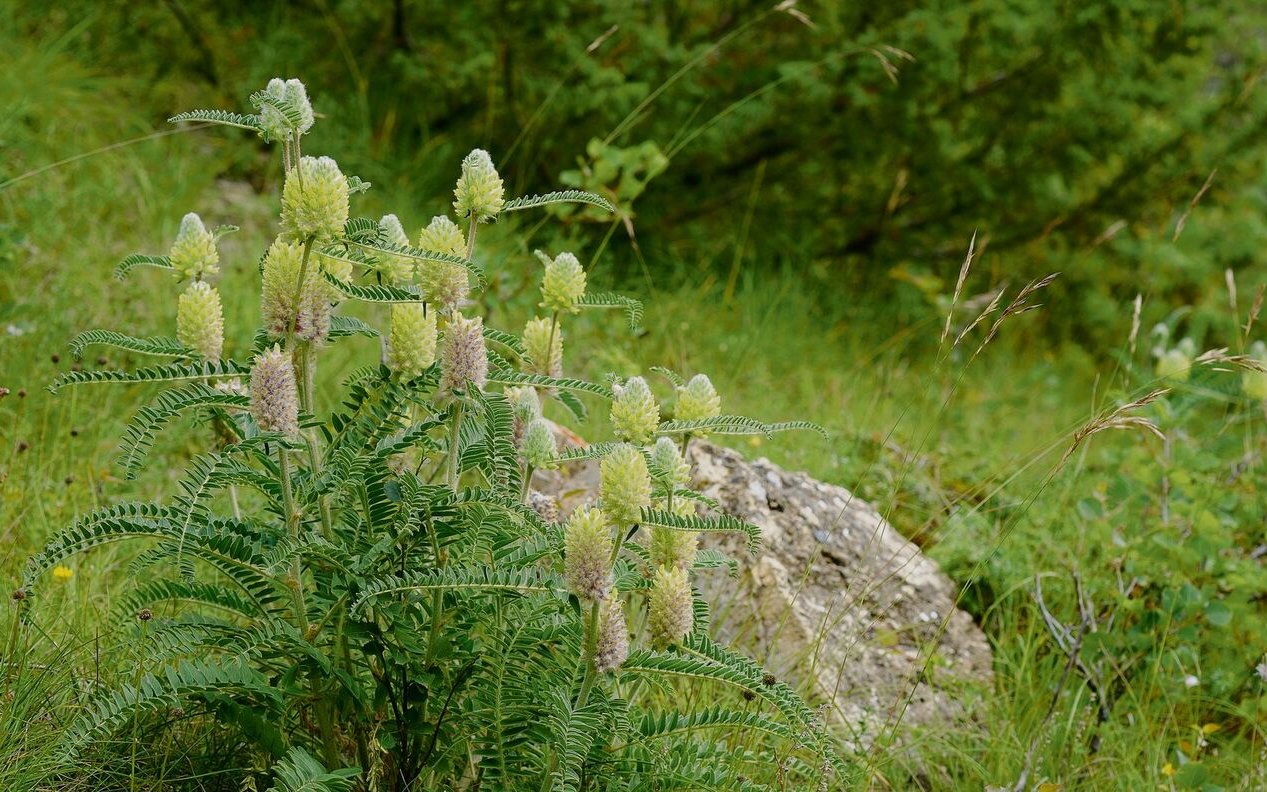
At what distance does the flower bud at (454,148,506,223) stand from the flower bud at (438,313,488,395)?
0.15 m

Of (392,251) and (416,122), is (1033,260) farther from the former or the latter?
(392,251)

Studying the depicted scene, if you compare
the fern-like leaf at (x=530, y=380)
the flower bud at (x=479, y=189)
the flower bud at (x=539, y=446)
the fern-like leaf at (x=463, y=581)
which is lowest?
the fern-like leaf at (x=463, y=581)

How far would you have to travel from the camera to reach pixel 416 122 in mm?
4941

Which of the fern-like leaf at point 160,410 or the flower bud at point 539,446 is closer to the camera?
the fern-like leaf at point 160,410

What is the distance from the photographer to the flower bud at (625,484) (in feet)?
4.74

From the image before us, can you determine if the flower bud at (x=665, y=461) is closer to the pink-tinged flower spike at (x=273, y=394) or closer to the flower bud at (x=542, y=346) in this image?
the flower bud at (x=542, y=346)

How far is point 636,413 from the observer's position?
1.58 m

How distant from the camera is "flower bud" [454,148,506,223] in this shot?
156 centimetres

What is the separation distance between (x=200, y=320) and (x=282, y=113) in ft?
0.99

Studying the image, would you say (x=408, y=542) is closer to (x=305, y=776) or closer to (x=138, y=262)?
(x=305, y=776)

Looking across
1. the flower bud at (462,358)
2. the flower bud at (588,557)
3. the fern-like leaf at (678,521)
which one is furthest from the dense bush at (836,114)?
the flower bud at (588,557)

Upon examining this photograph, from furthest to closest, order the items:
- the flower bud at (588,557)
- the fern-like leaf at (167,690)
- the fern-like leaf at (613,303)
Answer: the fern-like leaf at (613,303) → the fern-like leaf at (167,690) → the flower bud at (588,557)

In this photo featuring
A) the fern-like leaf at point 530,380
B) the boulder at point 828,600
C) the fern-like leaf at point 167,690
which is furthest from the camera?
the boulder at point 828,600

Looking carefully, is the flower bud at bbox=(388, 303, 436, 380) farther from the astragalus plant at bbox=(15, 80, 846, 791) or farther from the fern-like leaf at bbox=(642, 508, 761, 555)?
the fern-like leaf at bbox=(642, 508, 761, 555)
